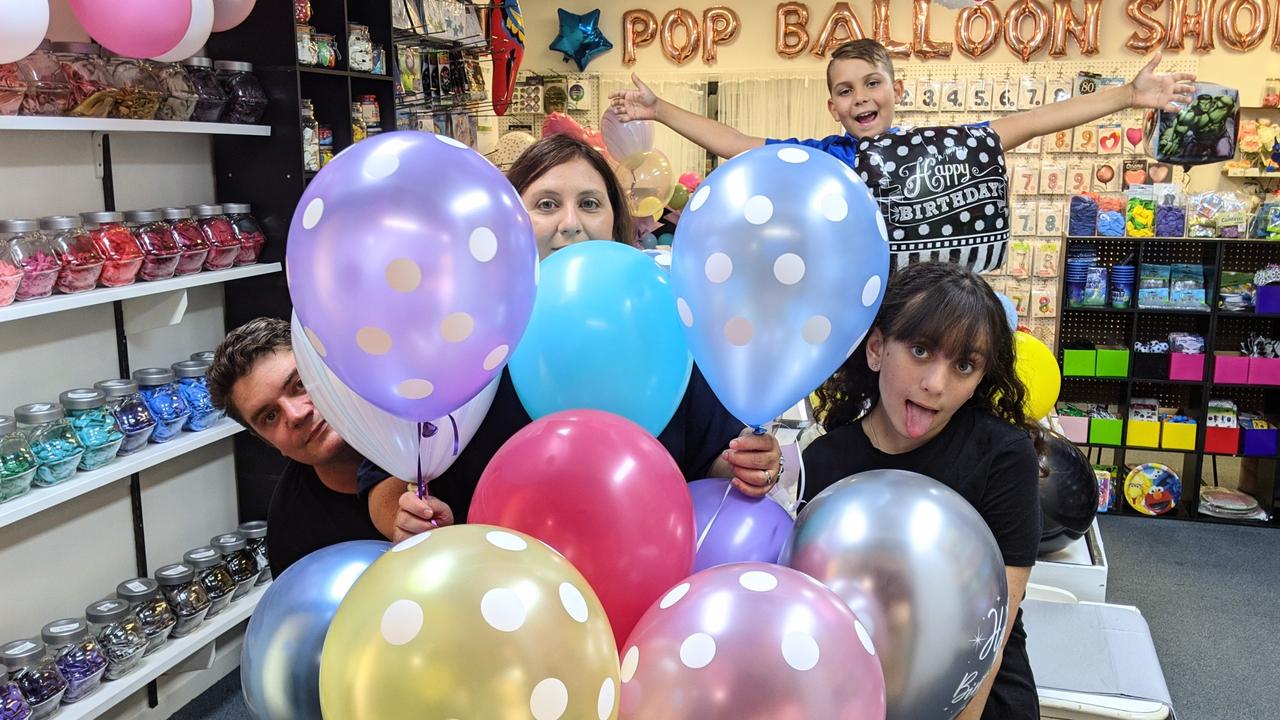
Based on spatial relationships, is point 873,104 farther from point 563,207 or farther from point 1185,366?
point 1185,366

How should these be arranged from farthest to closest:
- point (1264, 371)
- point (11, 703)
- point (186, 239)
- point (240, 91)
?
1. point (1264, 371)
2. point (240, 91)
3. point (186, 239)
4. point (11, 703)

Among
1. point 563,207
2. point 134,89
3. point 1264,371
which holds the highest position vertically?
point 134,89

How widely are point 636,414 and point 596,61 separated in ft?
21.6

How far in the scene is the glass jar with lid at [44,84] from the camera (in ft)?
7.92

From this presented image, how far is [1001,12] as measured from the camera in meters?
6.74

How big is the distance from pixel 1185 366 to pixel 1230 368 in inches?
8.4

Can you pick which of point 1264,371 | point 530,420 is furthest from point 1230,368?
point 530,420

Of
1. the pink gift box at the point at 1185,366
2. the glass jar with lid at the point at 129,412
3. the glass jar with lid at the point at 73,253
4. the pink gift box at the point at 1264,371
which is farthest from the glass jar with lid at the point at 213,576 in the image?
the pink gift box at the point at 1264,371

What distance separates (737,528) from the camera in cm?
126

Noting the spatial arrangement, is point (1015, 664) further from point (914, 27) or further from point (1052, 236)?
point (914, 27)

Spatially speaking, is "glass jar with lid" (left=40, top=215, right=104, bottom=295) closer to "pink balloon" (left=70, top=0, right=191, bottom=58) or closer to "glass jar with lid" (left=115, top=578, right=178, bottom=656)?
"pink balloon" (left=70, top=0, right=191, bottom=58)

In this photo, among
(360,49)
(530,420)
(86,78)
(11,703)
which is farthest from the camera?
(360,49)

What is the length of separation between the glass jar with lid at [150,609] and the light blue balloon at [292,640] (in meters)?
1.95

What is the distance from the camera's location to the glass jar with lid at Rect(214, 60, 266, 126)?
3168mm
